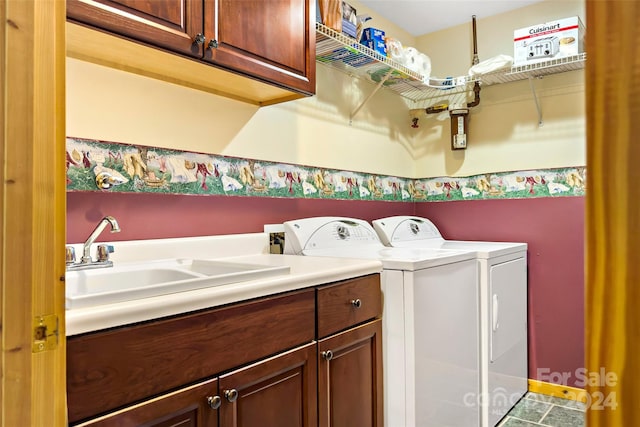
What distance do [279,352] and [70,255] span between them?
A: 714 mm

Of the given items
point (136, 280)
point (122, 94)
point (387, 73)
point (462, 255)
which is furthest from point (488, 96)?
point (136, 280)

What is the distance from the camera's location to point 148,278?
1471 millimetres

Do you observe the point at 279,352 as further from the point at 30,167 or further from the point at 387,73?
the point at 387,73

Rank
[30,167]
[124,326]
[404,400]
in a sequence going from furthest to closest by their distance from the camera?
[404,400] → [124,326] → [30,167]

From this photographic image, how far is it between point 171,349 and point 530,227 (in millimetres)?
2509

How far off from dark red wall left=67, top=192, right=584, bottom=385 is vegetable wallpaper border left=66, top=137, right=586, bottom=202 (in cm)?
5

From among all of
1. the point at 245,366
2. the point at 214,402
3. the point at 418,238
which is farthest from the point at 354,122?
the point at 214,402

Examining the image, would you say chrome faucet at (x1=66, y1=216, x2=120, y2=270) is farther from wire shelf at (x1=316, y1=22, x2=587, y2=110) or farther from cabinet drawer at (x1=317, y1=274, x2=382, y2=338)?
wire shelf at (x1=316, y1=22, x2=587, y2=110)

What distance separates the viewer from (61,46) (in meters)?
0.71

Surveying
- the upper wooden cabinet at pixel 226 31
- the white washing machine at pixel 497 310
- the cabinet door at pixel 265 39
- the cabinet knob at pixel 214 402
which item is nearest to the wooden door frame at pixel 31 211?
the cabinet knob at pixel 214 402

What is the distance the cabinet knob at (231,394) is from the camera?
1.10 metres

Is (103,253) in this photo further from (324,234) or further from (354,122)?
(354,122)

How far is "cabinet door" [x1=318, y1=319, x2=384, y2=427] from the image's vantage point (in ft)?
4.65

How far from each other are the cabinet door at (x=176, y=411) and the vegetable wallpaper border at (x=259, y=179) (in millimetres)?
791
